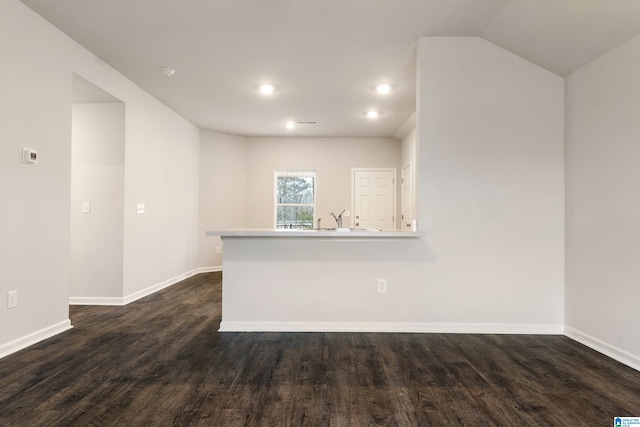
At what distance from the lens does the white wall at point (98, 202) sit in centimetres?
400

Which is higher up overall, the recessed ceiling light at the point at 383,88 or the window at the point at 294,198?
the recessed ceiling light at the point at 383,88

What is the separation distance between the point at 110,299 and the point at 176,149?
2440 millimetres

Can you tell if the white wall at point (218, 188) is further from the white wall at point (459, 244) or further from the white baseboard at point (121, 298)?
the white wall at point (459, 244)

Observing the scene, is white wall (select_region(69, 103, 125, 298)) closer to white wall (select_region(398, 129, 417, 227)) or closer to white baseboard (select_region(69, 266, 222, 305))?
white baseboard (select_region(69, 266, 222, 305))

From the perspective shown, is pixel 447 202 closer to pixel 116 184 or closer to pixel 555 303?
pixel 555 303

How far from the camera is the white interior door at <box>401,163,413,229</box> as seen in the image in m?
6.07

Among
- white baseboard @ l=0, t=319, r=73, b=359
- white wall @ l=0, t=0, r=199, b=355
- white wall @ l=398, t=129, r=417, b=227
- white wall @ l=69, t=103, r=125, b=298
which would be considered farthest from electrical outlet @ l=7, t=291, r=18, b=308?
white wall @ l=398, t=129, r=417, b=227

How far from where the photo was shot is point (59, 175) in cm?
303

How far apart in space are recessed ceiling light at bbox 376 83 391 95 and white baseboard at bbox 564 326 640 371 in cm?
312

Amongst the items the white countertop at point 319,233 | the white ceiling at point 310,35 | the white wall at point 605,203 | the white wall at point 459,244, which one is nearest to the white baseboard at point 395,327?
the white wall at point 459,244

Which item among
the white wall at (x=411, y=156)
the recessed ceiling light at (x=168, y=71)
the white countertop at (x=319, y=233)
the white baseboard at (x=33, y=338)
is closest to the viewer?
the white baseboard at (x=33, y=338)

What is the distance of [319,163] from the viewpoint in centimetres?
674

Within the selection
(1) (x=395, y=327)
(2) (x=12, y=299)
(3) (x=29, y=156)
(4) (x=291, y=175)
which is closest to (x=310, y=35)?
(3) (x=29, y=156)

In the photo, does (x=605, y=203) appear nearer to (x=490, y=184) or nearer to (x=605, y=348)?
(x=490, y=184)
